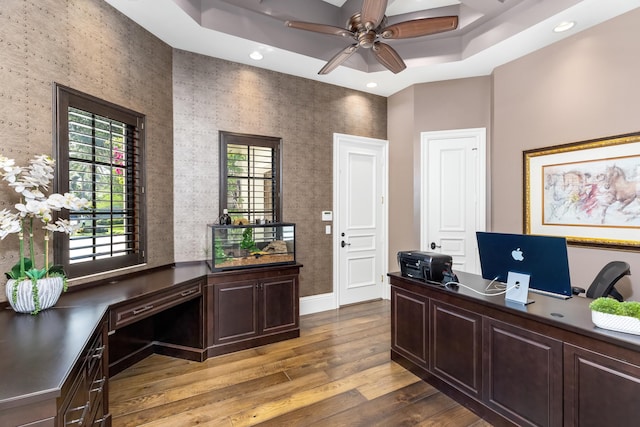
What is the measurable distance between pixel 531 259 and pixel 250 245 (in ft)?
8.26

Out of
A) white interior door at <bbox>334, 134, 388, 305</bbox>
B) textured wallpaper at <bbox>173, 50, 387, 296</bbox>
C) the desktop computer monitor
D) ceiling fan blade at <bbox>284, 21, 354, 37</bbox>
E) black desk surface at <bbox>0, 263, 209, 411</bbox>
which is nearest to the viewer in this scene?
black desk surface at <bbox>0, 263, 209, 411</bbox>

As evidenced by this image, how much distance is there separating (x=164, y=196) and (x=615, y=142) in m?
4.38

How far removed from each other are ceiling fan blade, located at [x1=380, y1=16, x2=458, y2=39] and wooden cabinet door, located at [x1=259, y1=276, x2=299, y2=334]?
8.62 feet

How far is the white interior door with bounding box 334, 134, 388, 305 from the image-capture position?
14.7 feet

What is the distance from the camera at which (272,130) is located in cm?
392

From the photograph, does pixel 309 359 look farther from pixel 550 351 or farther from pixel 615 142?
pixel 615 142

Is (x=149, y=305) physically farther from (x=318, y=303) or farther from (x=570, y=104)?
(x=570, y=104)

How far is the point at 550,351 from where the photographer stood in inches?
67.7

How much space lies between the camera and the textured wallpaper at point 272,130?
3.42 meters

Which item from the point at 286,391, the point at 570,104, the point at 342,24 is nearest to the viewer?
the point at 286,391

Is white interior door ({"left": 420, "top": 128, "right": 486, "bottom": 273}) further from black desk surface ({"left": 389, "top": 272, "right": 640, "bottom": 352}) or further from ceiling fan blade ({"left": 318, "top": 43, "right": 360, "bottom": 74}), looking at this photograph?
ceiling fan blade ({"left": 318, "top": 43, "right": 360, "bottom": 74})

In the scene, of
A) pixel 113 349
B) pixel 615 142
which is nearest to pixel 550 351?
pixel 615 142

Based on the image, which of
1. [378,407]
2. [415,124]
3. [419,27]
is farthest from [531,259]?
[415,124]

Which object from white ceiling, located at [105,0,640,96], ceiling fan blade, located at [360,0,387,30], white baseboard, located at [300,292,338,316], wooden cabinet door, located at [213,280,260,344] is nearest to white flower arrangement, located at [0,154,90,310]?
wooden cabinet door, located at [213,280,260,344]
